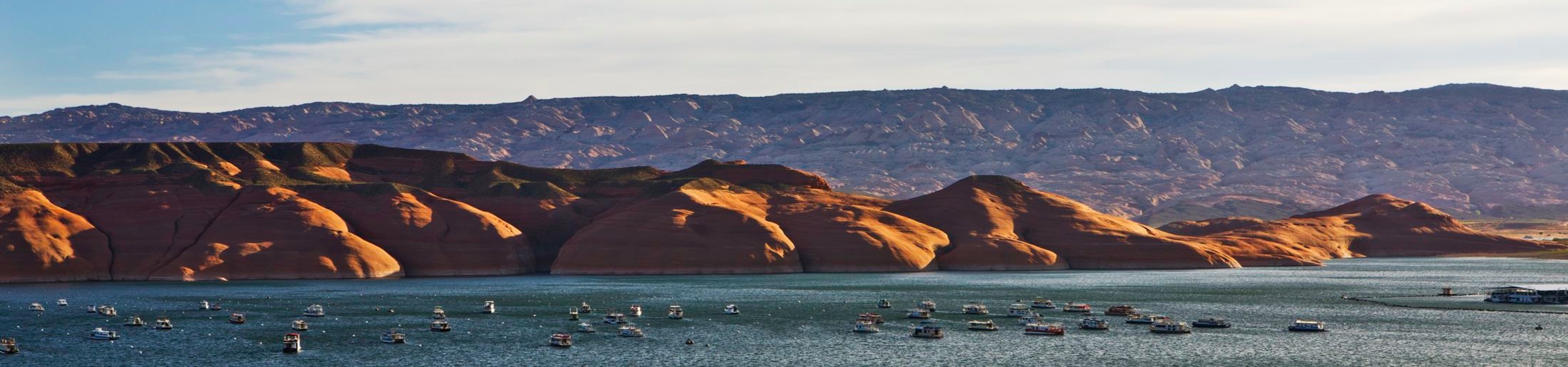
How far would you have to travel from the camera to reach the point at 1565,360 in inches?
4094

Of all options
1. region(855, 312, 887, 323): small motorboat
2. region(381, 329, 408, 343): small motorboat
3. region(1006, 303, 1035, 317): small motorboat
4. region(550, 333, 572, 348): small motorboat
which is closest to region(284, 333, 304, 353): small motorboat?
region(381, 329, 408, 343): small motorboat

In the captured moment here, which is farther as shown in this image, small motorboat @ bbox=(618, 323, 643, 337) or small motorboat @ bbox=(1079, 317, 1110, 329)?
small motorboat @ bbox=(1079, 317, 1110, 329)

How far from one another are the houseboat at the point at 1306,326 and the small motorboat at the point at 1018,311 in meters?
22.3

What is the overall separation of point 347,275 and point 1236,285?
103750 millimetres

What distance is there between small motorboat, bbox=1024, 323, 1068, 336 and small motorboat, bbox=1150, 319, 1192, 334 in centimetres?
692

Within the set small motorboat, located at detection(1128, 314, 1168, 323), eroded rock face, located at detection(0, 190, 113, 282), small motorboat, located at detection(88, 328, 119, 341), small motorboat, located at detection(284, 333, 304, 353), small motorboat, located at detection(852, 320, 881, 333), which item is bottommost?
small motorboat, located at detection(284, 333, 304, 353)

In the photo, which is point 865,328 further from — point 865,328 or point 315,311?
point 315,311

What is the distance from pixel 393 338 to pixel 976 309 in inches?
2009

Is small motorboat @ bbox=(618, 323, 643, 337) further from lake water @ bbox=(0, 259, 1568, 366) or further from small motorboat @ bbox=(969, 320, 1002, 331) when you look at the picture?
small motorboat @ bbox=(969, 320, 1002, 331)

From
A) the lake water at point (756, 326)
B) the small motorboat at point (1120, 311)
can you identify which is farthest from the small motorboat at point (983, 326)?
the small motorboat at point (1120, 311)

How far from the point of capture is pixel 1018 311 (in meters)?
139

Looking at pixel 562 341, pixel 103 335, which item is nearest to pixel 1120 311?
pixel 562 341

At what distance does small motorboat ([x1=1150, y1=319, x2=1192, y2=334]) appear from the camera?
4857 inches

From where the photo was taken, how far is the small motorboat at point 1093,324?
12625 centimetres
